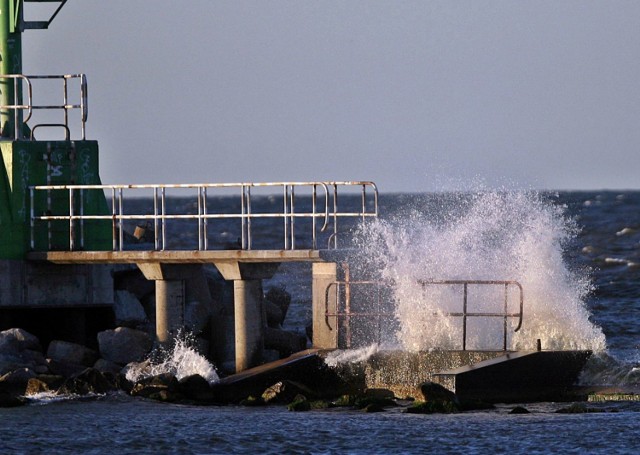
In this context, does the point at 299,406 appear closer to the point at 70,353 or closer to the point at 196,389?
the point at 196,389

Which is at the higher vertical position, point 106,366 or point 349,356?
point 349,356

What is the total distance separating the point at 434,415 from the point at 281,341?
5.45 metres

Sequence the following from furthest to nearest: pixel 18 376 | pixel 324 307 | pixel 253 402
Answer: pixel 324 307 → pixel 18 376 → pixel 253 402

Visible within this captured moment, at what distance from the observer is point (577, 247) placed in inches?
2474

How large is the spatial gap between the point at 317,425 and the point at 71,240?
749 centimetres

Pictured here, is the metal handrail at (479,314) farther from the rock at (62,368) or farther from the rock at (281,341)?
the rock at (62,368)

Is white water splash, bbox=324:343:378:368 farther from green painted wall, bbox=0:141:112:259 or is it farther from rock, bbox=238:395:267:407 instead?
green painted wall, bbox=0:141:112:259

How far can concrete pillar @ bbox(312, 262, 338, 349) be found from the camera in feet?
82.8

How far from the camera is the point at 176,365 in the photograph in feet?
85.4

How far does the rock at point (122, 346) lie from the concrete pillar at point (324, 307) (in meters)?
2.95

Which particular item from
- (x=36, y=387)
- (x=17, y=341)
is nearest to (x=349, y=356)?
(x=36, y=387)

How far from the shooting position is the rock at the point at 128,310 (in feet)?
91.9

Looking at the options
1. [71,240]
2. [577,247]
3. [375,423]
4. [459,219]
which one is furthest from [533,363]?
[577,247]

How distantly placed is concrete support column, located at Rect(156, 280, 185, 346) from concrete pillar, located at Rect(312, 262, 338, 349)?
233cm
